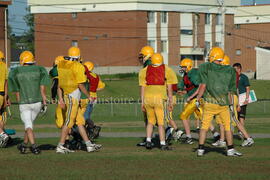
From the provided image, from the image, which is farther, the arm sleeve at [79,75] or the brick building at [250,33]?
the brick building at [250,33]

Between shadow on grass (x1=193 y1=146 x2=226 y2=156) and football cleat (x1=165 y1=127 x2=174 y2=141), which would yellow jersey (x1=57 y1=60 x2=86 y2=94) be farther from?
shadow on grass (x1=193 y1=146 x2=226 y2=156)

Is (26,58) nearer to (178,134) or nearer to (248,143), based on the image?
(178,134)

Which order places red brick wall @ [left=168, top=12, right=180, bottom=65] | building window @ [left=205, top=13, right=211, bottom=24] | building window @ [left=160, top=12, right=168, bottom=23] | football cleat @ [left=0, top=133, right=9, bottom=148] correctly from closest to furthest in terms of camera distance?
football cleat @ [left=0, top=133, right=9, bottom=148]
building window @ [left=160, top=12, right=168, bottom=23]
red brick wall @ [left=168, top=12, right=180, bottom=65]
building window @ [left=205, top=13, right=211, bottom=24]

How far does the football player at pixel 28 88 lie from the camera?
44.9 ft

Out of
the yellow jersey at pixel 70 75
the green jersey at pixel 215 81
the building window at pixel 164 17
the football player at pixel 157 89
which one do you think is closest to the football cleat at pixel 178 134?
the football player at pixel 157 89

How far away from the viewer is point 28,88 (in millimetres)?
13711

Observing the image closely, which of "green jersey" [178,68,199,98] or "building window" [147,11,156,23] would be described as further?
"building window" [147,11,156,23]

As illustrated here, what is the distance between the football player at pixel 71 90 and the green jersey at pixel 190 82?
10.3ft

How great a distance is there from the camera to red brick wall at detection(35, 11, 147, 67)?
70.1 metres

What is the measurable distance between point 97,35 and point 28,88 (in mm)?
57728

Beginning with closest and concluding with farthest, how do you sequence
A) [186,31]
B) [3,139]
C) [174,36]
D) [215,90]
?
1. [215,90]
2. [3,139]
3. [174,36]
4. [186,31]

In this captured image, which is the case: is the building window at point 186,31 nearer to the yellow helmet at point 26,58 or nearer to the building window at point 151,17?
the building window at point 151,17

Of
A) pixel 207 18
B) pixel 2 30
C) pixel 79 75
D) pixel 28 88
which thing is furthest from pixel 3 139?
pixel 207 18

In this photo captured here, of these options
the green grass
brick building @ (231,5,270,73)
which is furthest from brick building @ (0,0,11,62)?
the green grass
